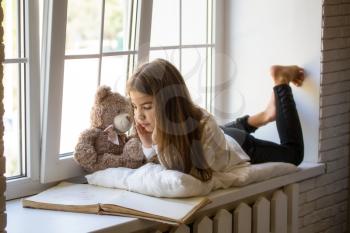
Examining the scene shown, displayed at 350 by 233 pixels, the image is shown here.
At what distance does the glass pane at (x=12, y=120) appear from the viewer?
2.10m

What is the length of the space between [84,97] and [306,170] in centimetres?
96

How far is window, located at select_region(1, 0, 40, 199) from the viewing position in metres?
2.07

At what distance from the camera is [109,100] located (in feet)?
7.60

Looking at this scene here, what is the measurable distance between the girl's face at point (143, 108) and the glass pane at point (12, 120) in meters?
0.38

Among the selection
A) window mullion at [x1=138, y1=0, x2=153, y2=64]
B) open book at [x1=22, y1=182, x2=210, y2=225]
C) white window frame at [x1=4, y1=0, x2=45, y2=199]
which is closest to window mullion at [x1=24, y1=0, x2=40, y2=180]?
white window frame at [x1=4, y1=0, x2=45, y2=199]

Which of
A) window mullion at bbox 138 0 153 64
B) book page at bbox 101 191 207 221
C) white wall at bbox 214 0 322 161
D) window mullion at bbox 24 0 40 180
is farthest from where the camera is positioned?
white wall at bbox 214 0 322 161

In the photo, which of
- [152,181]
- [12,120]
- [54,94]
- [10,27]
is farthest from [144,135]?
[10,27]

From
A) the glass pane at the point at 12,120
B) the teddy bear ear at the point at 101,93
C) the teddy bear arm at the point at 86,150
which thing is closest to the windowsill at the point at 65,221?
the glass pane at the point at 12,120

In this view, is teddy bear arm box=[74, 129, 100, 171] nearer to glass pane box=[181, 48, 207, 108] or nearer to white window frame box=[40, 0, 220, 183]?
white window frame box=[40, 0, 220, 183]

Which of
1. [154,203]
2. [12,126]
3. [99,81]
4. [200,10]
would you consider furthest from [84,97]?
[200,10]

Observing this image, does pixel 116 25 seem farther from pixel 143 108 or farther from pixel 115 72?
pixel 143 108

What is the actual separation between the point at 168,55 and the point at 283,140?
1.91 feet

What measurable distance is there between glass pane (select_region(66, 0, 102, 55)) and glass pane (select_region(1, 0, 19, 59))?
0.59 feet

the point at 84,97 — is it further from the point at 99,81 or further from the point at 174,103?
the point at 174,103
